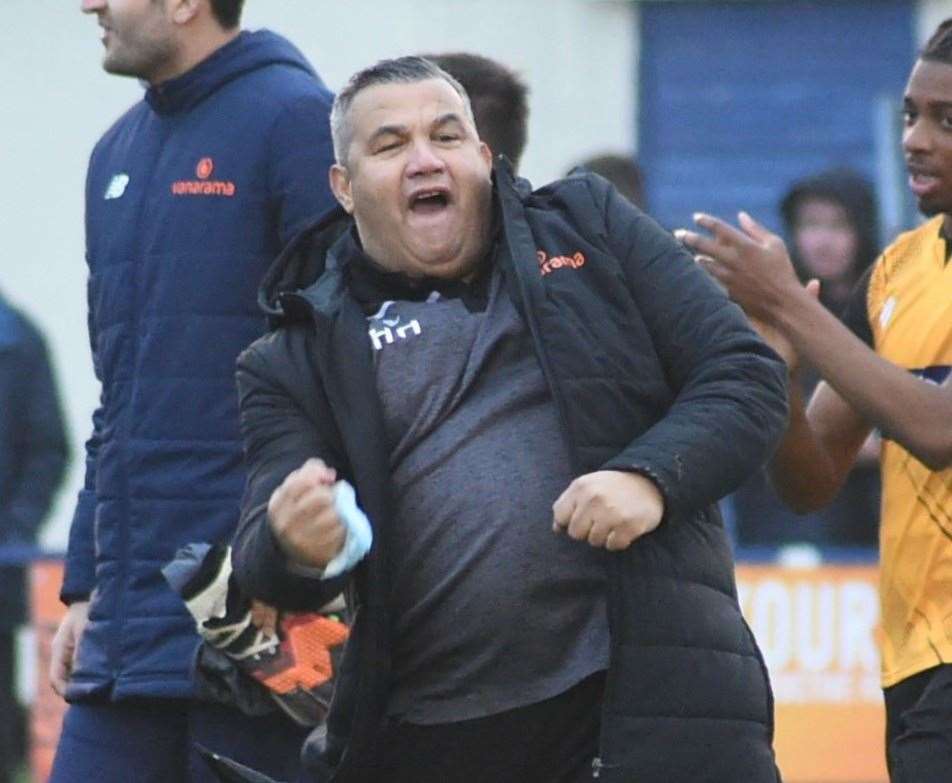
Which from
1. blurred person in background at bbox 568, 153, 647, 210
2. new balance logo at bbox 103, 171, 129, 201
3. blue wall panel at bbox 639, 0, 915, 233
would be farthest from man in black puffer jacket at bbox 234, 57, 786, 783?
blue wall panel at bbox 639, 0, 915, 233

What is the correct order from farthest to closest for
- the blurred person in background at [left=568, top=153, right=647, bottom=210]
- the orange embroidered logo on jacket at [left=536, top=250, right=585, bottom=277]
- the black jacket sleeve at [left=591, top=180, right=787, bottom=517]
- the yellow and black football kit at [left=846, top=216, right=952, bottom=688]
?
the blurred person in background at [left=568, top=153, right=647, bottom=210] → the yellow and black football kit at [left=846, top=216, right=952, bottom=688] → the orange embroidered logo on jacket at [left=536, top=250, right=585, bottom=277] → the black jacket sleeve at [left=591, top=180, right=787, bottom=517]

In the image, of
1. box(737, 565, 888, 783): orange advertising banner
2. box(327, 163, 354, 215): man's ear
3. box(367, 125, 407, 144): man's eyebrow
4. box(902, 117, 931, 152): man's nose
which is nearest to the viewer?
box(367, 125, 407, 144): man's eyebrow

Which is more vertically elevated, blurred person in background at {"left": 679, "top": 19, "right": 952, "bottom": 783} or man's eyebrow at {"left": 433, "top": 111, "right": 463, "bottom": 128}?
man's eyebrow at {"left": 433, "top": 111, "right": 463, "bottom": 128}

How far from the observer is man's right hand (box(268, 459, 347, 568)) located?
3.92 metres

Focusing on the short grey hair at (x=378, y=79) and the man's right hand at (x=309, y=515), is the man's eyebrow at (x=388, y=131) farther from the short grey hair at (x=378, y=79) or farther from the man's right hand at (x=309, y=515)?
the man's right hand at (x=309, y=515)

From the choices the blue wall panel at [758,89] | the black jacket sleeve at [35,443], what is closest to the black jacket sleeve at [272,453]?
the black jacket sleeve at [35,443]

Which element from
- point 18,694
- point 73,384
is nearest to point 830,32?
point 73,384

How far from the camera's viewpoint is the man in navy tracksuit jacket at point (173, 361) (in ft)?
17.1

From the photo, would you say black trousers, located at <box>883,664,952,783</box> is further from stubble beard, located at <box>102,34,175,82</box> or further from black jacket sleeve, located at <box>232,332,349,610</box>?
stubble beard, located at <box>102,34,175,82</box>

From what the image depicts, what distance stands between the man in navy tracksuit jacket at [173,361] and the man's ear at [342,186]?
0.54 meters

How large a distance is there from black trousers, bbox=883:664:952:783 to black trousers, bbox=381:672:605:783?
1.26 meters

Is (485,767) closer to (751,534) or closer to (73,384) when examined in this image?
(751,534)

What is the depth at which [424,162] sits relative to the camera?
14.4ft

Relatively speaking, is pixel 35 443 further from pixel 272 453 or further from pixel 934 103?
pixel 272 453
